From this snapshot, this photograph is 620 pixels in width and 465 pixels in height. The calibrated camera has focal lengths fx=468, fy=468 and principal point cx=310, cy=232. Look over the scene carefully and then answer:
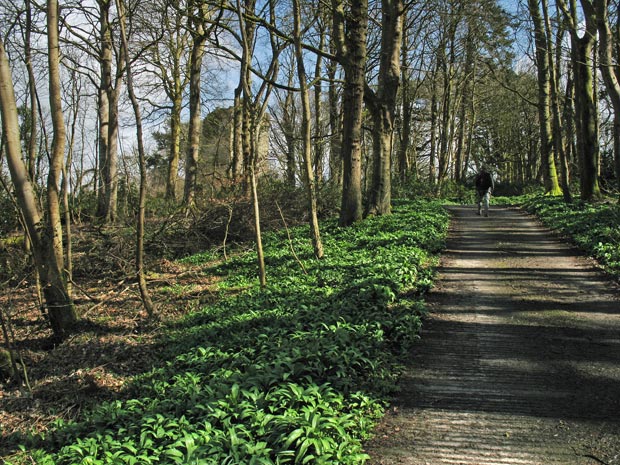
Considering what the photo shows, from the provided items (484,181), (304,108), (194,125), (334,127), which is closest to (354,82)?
(304,108)

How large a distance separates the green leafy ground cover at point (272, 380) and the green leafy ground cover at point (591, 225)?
3.52 metres

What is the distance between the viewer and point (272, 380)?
4.63 metres

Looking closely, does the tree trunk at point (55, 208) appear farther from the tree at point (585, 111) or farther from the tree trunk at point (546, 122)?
the tree trunk at point (546, 122)

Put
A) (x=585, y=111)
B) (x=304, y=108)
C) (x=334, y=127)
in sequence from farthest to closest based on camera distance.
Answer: (x=334, y=127), (x=585, y=111), (x=304, y=108)

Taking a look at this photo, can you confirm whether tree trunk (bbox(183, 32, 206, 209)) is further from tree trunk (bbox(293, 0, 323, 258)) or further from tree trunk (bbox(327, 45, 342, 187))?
tree trunk (bbox(293, 0, 323, 258))

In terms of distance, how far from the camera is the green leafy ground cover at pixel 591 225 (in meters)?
9.62

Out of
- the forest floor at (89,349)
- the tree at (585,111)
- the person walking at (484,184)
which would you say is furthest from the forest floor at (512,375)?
the tree at (585,111)

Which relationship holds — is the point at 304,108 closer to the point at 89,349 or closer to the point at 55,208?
the point at 55,208

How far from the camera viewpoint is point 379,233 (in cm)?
1232

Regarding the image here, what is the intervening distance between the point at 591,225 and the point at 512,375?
869 centimetres

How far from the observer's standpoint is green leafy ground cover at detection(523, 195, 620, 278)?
9617 millimetres

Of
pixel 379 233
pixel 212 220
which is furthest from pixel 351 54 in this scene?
pixel 212 220

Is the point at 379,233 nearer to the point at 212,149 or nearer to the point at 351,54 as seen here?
the point at 351,54

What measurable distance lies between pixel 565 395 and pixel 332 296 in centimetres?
387
